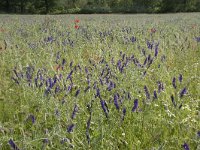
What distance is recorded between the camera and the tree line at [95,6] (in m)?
45.6

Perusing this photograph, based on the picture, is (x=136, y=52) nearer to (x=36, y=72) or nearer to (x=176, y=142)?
(x=36, y=72)

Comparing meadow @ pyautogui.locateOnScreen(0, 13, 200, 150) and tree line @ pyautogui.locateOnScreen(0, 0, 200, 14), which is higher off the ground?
tree line @ pyautogui.locateOnScreen(0, 0, 200, 14)

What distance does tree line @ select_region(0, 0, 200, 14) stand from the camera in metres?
45.6

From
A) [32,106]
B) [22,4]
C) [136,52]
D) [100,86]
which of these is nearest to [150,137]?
[100,86]

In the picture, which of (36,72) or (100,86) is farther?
(36,72)

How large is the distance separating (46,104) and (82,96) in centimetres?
44

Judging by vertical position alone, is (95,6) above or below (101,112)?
above

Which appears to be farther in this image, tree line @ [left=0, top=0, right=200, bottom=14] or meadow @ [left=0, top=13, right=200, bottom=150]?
tree line @ [left=0, top=0, right=200, bottom=14]

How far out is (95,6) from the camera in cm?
5128

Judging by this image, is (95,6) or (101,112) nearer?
(101,112)

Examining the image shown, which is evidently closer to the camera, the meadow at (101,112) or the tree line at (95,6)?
the meadow at (101,112)

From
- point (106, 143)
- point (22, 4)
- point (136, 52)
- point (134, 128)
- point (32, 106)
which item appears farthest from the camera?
point (22, 4)

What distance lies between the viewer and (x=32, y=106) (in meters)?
2.71

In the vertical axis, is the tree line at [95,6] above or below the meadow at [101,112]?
above
